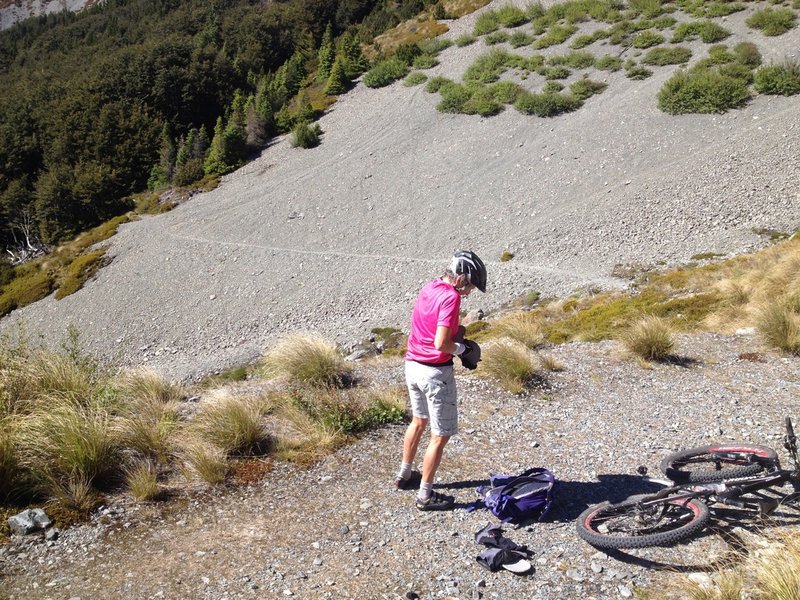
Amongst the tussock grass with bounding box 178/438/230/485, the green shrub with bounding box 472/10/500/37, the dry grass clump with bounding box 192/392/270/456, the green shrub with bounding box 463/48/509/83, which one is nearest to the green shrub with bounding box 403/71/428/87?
the green shrub with bounding box 463/48/509/83

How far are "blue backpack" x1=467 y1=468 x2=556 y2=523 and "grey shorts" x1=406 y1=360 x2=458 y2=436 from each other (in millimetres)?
648

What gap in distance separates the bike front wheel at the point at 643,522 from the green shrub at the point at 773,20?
98.6ft

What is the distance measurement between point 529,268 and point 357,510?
14154 millimetres

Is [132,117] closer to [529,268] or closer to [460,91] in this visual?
[460,91]

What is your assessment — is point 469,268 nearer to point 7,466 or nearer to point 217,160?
point 7,466

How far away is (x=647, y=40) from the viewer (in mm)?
28984

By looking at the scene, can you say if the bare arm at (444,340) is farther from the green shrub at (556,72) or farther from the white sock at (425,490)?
the green shrub at (556,72)

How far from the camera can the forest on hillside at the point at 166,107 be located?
107 ft

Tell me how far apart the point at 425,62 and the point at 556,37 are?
24.2 ft

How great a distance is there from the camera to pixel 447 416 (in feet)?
14.0

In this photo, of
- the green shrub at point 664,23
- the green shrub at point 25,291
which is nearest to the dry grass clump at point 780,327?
the green shrub at point 25,291

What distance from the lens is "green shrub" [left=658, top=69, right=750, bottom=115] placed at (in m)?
23.3

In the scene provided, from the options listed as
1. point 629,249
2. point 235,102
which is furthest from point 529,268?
point 235,102

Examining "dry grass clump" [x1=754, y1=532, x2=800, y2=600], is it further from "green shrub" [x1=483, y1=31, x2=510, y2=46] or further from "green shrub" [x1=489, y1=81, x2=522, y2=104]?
"green shrub" [x1=483, y1=31, x2=510, y2=46]
